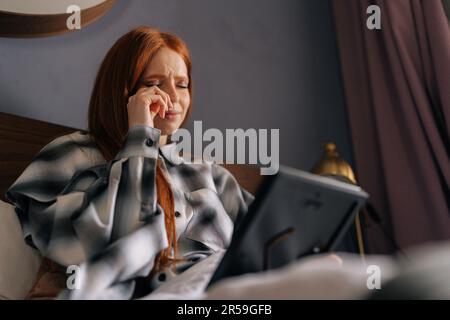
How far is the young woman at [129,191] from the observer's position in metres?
0.96

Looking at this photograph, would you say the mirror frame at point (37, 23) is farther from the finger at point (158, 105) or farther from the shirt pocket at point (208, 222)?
the shirt pocket at point (208, 222)

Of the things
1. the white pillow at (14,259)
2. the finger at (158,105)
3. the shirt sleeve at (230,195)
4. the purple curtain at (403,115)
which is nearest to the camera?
the white pillow at (14,259)

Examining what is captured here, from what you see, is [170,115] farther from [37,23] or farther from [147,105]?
[37,23]

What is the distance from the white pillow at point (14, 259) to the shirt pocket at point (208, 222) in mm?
312

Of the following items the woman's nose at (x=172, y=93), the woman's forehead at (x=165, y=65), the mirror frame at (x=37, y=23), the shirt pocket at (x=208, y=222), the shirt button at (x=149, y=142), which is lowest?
the shirt pocket at (x=208, y=222)

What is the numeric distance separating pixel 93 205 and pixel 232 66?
100 cm

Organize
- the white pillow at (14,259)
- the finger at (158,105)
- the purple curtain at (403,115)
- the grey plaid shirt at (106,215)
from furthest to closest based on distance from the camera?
the purple curtain at (403,115)
the finger at (158,105)
the white pillow at (14,259)
the grey plaid shirt at (106,215)

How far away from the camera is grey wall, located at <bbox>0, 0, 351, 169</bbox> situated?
1499 mm

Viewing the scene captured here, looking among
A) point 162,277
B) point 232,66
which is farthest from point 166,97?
point 232,66

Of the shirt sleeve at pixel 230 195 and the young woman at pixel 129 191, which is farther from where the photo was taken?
the shirt sleeve at pixel 230 195

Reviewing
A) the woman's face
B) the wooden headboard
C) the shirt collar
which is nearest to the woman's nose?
the woman's face

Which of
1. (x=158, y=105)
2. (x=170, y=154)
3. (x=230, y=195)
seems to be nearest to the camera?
(x=158, y=105)

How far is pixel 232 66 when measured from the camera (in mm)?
1878

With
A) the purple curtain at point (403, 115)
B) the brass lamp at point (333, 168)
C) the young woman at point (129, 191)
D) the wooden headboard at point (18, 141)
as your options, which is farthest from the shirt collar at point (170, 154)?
the purple curtain at point (403, 115)
